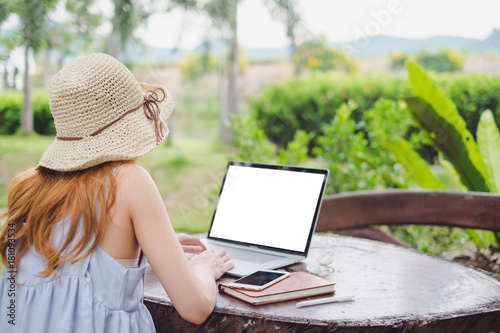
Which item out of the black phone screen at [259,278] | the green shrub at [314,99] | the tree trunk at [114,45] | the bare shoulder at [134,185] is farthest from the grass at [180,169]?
the bare shoulder at [134,185]

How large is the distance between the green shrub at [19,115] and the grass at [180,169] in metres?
0.10

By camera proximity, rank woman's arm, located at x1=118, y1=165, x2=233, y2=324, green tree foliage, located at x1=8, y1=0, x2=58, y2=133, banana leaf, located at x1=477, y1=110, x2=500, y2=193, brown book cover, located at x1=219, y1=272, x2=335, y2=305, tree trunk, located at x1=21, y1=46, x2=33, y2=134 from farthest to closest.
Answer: tree trunk, located at x1=21, y1=46, x2=33, y2=134 → green tree foliage, located at x1=8, y1=0, x2=58, y2=133 → banana leaf, located at x1=477, y1=110, x2=500, y2=193 → brown book cover, located at x1=219, y1=272, x2=335, y2=305 → woman's arm, located at x1=118, y1=165, x2=233, y2=324

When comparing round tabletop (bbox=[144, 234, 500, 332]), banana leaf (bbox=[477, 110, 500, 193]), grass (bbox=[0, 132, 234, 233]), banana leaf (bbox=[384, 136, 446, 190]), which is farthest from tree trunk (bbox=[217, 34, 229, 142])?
round tabletop (bbox=[144, 234, 500, 332])

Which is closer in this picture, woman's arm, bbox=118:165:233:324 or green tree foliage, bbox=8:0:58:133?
woman's arm, bbox=118:165:233:324

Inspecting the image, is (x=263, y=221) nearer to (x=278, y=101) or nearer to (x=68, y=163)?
(x=68, y=163)

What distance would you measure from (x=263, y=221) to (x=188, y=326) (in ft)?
1.83

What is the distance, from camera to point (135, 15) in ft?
16.1

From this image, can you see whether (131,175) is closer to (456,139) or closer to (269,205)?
(269,205)

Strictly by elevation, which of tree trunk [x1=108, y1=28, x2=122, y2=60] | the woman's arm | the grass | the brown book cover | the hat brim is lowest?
the grass

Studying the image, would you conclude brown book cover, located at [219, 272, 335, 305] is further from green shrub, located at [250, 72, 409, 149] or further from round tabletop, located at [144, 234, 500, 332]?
green shrub, located at [250, 72, 409, 149]

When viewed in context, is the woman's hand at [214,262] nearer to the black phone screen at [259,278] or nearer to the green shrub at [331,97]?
the black phone screen at [259,278]

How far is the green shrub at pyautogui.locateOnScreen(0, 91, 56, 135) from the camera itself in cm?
584

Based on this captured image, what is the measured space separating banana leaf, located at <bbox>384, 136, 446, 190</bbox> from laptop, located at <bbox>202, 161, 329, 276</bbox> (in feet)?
4.83

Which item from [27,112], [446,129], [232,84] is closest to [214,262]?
[446,129]
